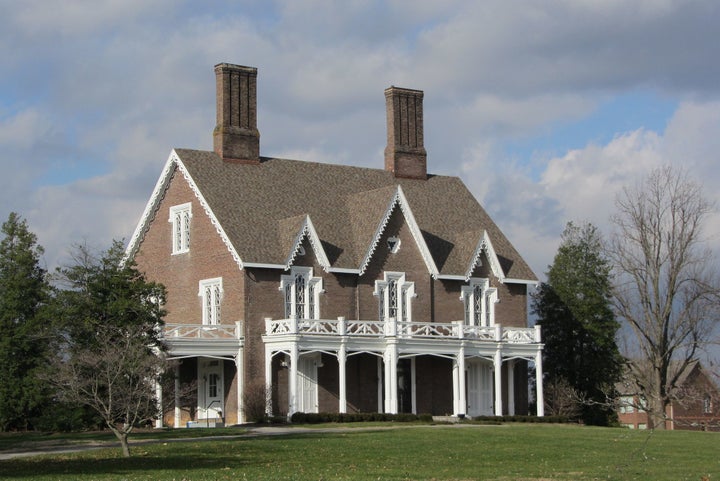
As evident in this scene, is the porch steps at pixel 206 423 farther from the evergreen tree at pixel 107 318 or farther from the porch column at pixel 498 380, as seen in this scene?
the porch column at pixel 498 380

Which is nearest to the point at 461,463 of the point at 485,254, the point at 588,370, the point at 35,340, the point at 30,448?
the point at 30,448

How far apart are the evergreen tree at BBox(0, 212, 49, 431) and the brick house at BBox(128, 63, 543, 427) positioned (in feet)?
15.8

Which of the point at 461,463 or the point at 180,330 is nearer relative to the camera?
the point at 461,463

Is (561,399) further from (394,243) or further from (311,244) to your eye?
(311,244)

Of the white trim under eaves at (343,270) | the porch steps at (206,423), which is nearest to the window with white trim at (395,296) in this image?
the white trim under eaves at (343,270)

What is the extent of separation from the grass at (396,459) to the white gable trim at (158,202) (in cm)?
1042

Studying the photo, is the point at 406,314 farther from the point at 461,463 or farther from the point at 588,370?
the point at 461,463

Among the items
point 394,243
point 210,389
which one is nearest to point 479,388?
point 394,243

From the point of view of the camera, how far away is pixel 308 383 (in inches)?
1943

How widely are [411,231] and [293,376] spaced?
360 inches

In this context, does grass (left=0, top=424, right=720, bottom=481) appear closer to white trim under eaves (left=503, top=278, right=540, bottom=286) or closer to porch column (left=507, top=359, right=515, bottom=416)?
porch column (left=507, top=359, right=515, bottom=416)

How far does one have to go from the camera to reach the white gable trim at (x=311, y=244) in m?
49.1

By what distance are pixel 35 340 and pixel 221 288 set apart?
24.6ft

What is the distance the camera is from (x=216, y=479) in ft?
80.6
